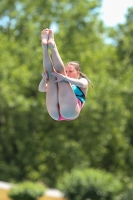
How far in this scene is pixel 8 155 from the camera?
26.2 metres

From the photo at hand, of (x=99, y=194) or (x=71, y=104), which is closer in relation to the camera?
(x=71, y=104)

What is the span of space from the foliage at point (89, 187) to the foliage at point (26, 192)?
0.72m

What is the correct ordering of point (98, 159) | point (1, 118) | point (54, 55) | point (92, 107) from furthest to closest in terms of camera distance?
point (98, 159), point (1, 118), point (92, 107), point (54, 55)

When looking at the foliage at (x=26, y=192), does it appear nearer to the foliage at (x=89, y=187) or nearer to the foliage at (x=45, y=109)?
the foliage at (x=89, y=187)

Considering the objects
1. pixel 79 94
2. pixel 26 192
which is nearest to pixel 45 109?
pixel 26 192

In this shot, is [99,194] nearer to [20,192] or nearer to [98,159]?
[20,192]

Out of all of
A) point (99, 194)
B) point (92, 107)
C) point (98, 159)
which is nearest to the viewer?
point (99, 194)

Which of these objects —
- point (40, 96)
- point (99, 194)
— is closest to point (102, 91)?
point (40, 96)

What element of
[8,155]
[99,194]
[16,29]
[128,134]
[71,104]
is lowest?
[71,104]

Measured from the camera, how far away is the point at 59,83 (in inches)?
243

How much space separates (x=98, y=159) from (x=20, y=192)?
10.5 meters

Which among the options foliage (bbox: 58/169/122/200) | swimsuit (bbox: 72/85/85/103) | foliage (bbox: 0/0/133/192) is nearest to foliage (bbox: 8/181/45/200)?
foliage (bbox: 58/169/122/200)

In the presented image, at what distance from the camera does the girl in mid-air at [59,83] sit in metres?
6.06

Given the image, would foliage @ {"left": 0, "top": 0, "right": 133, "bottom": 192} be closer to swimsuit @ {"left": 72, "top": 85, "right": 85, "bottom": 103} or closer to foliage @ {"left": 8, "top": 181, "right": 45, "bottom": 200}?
foliage @ {"left": 8, "top": 181, "right": 45, "bottom": 200}
